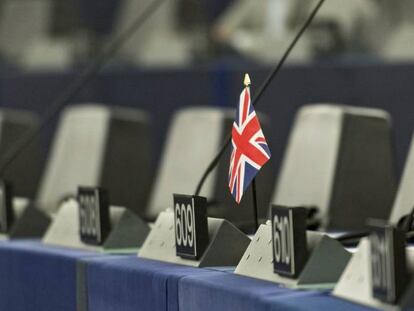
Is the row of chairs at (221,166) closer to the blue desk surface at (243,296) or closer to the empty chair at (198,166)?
the empty chair at (198,166)

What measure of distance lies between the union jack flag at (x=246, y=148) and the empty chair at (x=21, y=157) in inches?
105

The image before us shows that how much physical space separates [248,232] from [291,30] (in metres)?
2.08

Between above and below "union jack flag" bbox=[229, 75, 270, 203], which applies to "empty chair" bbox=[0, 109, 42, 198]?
below

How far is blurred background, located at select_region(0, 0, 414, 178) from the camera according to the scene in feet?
15.3

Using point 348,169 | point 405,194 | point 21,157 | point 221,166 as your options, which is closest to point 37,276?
point 405,194

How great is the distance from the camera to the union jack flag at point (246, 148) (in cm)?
252

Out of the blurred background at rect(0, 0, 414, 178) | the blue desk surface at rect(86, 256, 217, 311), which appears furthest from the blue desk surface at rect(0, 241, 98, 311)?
the blurred background at rect(0, 0, 414, 178)

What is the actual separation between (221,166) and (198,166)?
0.53 ft

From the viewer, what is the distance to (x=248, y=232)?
10.5 feet

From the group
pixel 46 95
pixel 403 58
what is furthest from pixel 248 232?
pixel 46 95

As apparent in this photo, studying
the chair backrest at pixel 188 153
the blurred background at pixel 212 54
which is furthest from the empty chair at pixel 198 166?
the blurred background at pixel 212 54

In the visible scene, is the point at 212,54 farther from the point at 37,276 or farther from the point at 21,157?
the point at 37,276

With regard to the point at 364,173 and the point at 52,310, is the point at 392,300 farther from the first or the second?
the point at 364,173

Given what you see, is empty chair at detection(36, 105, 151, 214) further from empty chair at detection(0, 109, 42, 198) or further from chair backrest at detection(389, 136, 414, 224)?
chair backrest at detection(389, 136, 414, 224)
